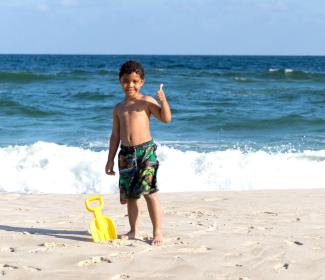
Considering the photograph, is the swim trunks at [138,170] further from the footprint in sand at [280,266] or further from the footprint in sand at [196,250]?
the footprint in sand at [280,266]

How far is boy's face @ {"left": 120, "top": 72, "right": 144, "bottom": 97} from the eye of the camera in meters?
4.24

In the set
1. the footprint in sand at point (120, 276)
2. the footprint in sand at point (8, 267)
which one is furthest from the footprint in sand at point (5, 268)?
the footprint in sand at point (120, 276)

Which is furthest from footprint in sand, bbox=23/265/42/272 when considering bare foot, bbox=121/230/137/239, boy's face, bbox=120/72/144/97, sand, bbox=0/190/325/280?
boy's face, bbox=120/72/144/97

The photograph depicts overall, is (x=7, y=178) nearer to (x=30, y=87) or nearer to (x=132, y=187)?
(x=132, y=187)

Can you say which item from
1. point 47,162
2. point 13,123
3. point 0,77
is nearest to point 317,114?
point 13,123

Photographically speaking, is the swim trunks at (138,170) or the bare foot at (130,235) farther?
the bare foot at (130,235)

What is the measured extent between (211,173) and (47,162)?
7.34ft

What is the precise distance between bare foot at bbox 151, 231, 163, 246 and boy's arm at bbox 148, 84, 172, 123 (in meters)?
0.76

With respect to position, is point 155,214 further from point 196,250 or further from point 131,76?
point 131,76

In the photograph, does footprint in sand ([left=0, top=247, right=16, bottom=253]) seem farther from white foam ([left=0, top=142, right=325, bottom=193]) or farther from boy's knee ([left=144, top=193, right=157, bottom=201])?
white foam ([left=0, top=142, right=325, bottom=193])

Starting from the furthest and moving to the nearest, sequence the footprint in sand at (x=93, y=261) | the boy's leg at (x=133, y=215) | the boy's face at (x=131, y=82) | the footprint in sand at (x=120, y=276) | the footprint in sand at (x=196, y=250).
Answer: the boy's leg at (x=133, y=215) < the boy's face at (x=131, y=82) < the footprint in sand at (x=196, y=250) < the footprint in sand at (x=93, y=261) < the footprint in sand at (x=120, y=276)

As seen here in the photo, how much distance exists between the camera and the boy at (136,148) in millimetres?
4215

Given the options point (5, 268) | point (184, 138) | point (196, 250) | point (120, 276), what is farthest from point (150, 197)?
point (184, 138)

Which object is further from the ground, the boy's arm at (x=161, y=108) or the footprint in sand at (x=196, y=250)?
the boy's arm at (x=161, y=108)
